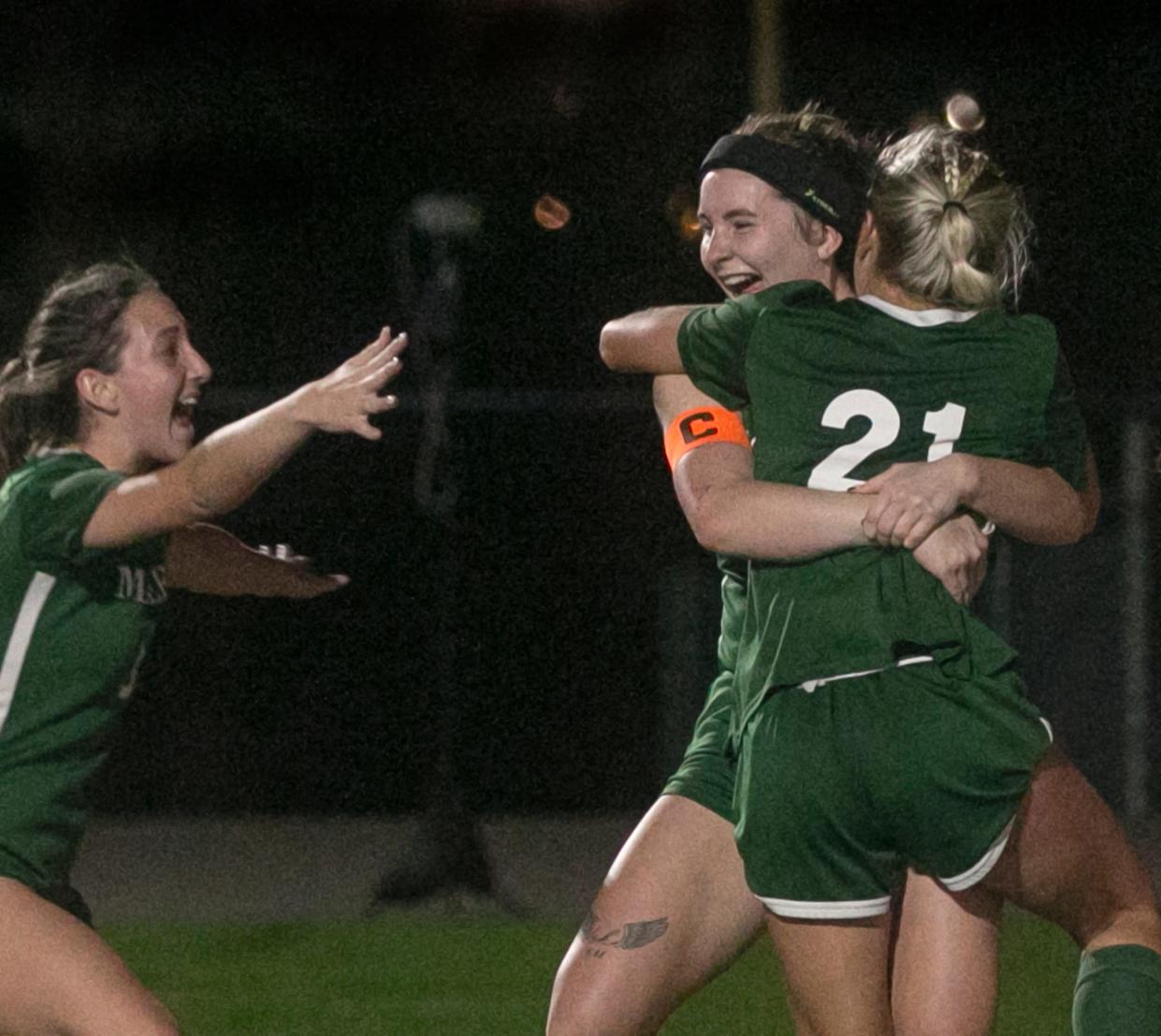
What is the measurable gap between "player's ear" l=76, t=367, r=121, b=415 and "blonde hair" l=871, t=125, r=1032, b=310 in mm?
1372

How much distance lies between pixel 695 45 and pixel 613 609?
35.5ft

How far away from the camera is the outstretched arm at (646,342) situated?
10.5 feet

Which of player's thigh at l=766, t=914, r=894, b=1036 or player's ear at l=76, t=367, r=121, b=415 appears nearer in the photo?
player's thigh at l=766, t=914, r=894, b=1036

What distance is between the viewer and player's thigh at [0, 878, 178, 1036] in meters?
3.14

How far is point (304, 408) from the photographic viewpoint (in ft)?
10.2

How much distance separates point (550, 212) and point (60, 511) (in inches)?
576

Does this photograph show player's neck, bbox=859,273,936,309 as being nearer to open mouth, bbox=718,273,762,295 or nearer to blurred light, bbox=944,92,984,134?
open mouth, bbox=718,273,762,295

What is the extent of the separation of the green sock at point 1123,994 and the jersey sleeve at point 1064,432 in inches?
28.5

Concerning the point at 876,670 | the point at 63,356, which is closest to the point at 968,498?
the point at 876,670

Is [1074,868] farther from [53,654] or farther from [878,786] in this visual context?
[53,654]

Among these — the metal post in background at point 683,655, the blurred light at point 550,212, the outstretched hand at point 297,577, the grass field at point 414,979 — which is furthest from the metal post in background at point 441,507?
the blurred light at point 550,212

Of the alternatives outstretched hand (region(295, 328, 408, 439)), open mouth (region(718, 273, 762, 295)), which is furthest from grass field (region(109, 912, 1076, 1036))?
outstretched hand (region(295, 328, 408, 439))

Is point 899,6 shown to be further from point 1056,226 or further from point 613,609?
point 613,609

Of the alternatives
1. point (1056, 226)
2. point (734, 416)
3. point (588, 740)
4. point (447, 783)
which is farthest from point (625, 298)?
point (734, 416)
